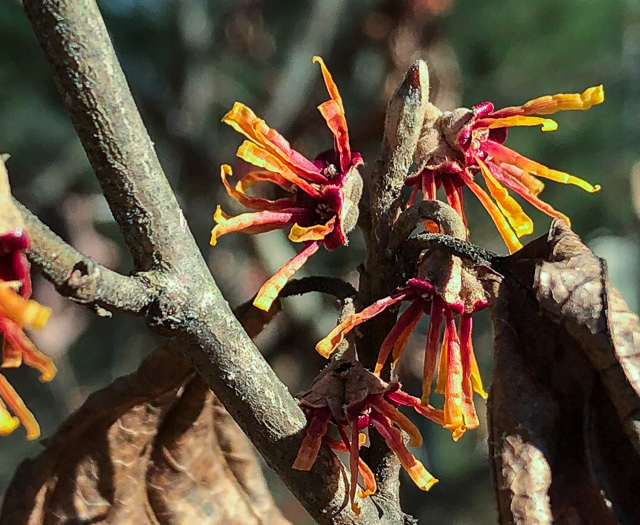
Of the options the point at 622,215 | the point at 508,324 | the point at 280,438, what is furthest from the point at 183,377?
the point at 622,215

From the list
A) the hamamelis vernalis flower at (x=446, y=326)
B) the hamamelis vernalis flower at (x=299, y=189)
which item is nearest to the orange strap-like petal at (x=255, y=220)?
the hamamelis vernalis flower at (x=299, y=189)

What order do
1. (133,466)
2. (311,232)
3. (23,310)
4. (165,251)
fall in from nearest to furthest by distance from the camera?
(23,310) → (165,251) → (311,232) → (133,466)

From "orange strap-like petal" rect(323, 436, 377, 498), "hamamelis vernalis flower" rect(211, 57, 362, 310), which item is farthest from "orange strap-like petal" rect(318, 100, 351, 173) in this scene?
"orange strap-like petal" rect(323, 436, 377, 498)

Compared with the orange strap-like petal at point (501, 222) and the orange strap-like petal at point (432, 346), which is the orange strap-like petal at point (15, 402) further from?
the orange strap-like petal at point (501, 222)

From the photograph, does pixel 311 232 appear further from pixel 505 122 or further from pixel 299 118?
pixel 299 118

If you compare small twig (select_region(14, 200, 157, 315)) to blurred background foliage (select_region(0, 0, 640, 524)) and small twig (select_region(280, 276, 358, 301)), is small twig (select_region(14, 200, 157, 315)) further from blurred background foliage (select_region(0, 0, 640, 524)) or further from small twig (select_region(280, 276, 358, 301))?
blurred background foliage (select_region(0, 0, 640, 524))

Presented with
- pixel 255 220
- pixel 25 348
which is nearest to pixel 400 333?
pixel 255 220
